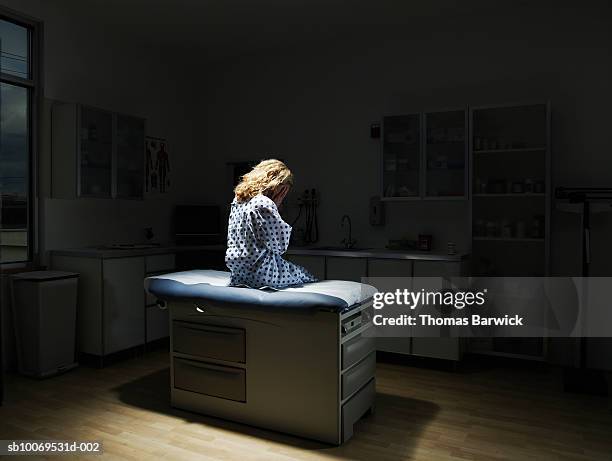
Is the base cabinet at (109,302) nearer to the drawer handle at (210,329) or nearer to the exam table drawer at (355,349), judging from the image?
the drawer handle at (210,329)

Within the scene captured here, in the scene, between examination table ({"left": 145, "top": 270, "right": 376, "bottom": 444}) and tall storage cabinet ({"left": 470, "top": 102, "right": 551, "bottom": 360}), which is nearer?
examination table ({"left": 145, "top": 270, "right": 376, "bottom": 444})

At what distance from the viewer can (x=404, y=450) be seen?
2.58 metres

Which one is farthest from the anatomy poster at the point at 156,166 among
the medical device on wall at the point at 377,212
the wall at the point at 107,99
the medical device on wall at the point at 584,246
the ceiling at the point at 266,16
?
the medical device on wall at the point at 584,246

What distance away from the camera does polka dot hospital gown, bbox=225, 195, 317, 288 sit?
2816mm

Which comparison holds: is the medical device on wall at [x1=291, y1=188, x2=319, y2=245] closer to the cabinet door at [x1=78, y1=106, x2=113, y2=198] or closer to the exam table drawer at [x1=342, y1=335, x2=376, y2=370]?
the cabinet door at [x1=78, y1=106, x2=113, y2=198]

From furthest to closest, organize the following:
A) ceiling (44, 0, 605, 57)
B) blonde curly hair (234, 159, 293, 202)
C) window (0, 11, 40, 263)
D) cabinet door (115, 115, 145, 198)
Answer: cabinet door (115, 115, 145, 198)
ceiling (44, 0, 605, 57)
window (0, 11, 40, 263)
blonde curly hair (234, 159, 293, 202)

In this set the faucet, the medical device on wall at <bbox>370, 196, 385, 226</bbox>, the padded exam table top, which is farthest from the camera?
the faucet

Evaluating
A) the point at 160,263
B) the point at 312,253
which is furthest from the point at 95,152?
the point at 312,253

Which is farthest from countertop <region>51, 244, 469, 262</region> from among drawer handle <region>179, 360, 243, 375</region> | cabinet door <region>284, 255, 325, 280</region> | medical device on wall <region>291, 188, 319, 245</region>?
drawer handle <region>179, 360, 243, 375</region>

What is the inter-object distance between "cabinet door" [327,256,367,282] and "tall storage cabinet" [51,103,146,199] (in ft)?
6.72

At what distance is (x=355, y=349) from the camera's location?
2770 mm

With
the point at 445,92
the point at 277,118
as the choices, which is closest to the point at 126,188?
the point at 277,118

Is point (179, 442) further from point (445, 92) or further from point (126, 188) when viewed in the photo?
point (445, 92)

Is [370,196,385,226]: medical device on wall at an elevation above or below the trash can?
above
